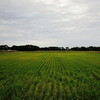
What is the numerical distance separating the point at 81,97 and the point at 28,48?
14155 centimetres

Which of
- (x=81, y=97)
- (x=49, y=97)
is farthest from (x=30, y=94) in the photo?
(x=81, y=97)

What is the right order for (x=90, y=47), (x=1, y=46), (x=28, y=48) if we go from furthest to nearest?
1. (x=1, y=46)
2. (x=90, y=47)
3. (x=28, y=48)

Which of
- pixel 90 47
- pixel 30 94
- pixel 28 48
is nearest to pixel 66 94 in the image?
pixel 30 94

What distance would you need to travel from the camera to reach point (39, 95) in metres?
5.38

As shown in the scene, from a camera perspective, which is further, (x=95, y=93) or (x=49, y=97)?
(x=95, y=93)

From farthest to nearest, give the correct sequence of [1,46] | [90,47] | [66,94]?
[1,46] < [90,47] < [66,94]

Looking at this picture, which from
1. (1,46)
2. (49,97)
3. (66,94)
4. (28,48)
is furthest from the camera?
(1,46)

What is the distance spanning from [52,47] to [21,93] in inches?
6237

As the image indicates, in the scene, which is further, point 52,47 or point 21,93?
point 52,47

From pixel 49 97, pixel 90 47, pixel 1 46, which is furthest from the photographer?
pixel 1 46

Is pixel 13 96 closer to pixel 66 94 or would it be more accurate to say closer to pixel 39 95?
pixel 39 95

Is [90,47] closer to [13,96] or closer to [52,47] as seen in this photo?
[52,47]

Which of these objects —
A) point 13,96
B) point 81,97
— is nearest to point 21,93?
point 13,96

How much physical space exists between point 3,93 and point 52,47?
158436 mm
